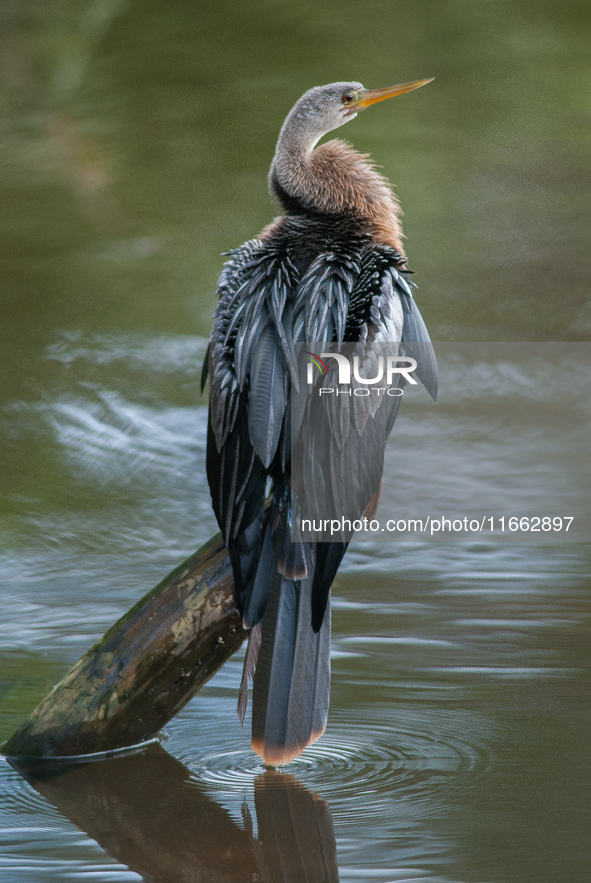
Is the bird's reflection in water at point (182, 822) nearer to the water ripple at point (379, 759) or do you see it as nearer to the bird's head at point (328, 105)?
the water ripple at point (379, 759)

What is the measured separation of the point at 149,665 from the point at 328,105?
1.62 metres

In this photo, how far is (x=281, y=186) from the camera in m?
2.96

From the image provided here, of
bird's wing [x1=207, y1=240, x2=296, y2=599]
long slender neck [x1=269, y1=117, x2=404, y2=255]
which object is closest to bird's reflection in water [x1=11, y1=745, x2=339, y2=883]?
bird's wing [x1=207, y1=240, x2=296, y2=599]

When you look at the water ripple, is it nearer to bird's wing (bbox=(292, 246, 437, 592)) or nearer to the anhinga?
the anhinga

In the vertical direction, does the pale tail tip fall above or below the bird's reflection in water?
above

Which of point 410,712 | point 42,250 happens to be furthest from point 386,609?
point 42,250

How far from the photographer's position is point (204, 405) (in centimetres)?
548

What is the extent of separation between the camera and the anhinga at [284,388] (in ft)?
7.64

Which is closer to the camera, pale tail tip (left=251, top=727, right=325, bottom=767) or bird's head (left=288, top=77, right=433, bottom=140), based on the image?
pale tail tip (left=251, top=727, right=325, bottom=767)

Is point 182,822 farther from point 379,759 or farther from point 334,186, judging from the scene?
point 334,186

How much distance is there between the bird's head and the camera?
3.09m

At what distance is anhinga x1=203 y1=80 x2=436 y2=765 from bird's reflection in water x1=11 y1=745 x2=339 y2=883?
0.14 m

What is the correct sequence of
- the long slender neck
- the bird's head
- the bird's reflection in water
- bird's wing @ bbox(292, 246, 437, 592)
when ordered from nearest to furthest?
the bird's reflection in water → bird's wing @ bbox(292, 246, 437, 592) → the long slender neck → the bird's head

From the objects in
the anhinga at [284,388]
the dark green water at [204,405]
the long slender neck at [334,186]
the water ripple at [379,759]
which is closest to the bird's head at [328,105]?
the long slender neck at [334,186]
